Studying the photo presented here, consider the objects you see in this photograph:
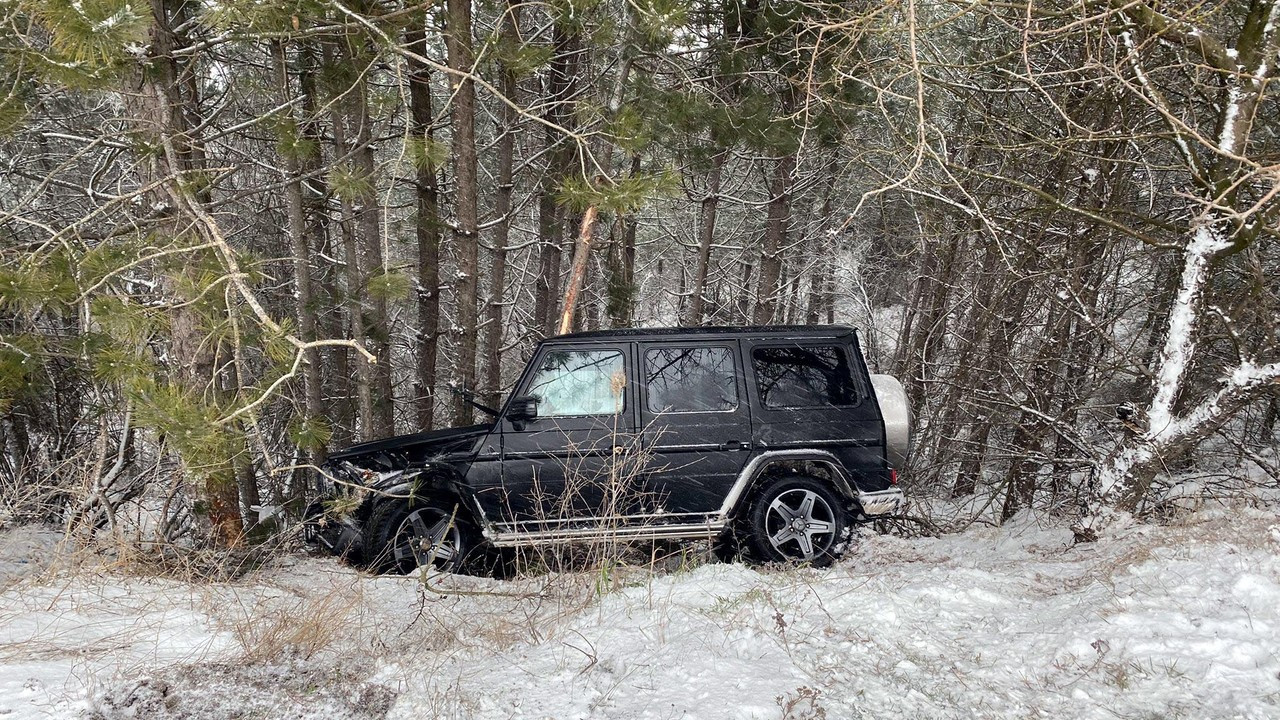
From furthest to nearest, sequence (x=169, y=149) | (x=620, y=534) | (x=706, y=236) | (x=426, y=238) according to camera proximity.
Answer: (x=706, y=236) → (x=426, y=238) → (x=620, y=534) → (x=169, y=149)

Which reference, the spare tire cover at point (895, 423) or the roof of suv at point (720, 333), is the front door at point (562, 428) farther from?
the spare tire cover at point (895, 423)

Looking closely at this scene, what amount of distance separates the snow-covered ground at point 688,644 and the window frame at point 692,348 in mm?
1378

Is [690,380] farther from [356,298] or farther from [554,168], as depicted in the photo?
[554,168]

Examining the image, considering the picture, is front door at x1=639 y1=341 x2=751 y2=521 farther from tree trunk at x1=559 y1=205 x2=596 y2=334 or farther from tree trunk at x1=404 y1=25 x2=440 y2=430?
tree trunk at x1=404 y1=25 x2=440 y2=430

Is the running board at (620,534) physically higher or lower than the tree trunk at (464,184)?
lower

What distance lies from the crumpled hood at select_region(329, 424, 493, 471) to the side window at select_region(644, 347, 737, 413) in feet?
4.26

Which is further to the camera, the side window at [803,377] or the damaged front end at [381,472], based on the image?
the side window at [803,377]

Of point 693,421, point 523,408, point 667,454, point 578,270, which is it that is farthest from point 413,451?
point 578,270

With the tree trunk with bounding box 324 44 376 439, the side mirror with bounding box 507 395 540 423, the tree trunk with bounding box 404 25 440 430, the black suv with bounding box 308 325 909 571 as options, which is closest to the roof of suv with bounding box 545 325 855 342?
the black suv with bounding box 308 325 909 571

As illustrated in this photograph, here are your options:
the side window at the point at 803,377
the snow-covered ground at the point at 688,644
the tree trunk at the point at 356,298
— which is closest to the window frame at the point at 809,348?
the side window at the point at 803,377

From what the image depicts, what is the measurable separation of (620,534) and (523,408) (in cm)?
117

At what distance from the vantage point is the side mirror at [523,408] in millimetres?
5652

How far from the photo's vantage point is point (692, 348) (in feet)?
19.3

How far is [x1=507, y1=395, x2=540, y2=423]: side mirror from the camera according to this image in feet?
18.5
